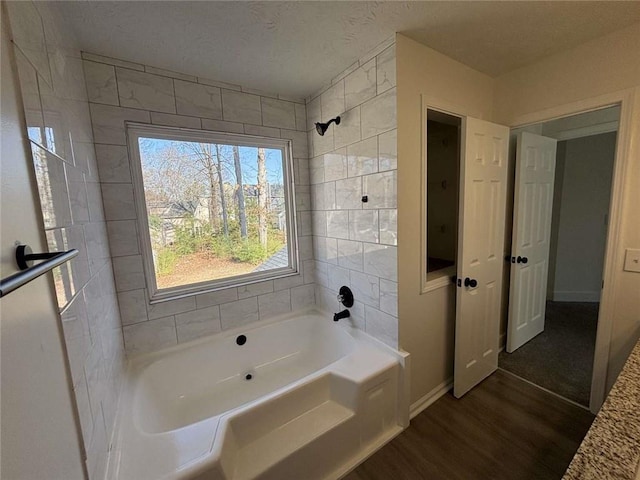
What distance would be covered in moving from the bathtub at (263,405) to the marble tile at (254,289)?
278mm

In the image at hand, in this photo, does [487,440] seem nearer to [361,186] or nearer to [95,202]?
[361,186]

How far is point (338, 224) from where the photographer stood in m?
2.11

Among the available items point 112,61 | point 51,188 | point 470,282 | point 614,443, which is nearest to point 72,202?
point 51,188

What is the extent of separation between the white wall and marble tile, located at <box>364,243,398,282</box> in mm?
3445

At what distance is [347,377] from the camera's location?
155 cm

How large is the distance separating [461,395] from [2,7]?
2.86 m

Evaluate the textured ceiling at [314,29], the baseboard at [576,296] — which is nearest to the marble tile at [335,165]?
the textured ceiling at [314,29]

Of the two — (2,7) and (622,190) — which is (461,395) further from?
(2,7)

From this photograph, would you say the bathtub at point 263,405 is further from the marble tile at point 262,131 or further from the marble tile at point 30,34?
the marble tile at point 262,131

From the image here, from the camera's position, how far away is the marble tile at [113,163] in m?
1.63

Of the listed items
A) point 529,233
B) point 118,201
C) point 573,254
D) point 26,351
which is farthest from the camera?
point 573,254

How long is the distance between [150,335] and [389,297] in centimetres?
171

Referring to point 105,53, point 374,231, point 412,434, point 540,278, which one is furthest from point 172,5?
point 540,278

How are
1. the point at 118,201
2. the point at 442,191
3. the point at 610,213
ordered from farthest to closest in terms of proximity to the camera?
1. the point at 442,191
2. the point at 118,201
3. the point at 610,213
